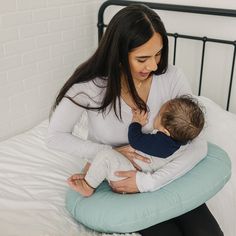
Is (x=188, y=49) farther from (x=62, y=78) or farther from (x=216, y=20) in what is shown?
(x=62, y=78)

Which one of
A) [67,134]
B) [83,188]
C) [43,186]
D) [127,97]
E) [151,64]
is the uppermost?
[151,64]

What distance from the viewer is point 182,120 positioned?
1106 millimetres

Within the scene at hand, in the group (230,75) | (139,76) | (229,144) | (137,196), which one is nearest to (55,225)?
(137,196)

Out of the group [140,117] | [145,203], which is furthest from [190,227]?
[140,117]

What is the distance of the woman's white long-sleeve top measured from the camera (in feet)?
4.10

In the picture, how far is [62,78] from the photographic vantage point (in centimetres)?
215

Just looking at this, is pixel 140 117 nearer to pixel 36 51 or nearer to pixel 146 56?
pixel 146 56

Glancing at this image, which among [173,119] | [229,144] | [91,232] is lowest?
[91,232]

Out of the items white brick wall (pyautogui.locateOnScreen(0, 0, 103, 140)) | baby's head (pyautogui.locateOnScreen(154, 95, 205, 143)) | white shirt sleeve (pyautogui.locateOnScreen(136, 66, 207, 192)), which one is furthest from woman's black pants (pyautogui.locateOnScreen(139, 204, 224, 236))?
white brick wall (pyautogui.locateOnScreen(0, 0, 103, 140))

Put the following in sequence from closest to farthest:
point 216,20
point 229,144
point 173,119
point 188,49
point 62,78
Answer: point 173,119
point 229,144
point 216,20
point 188,49
point 62,78

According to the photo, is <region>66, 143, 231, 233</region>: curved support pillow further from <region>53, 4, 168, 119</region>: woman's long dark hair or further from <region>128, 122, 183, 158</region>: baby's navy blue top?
<region>53, 4, 168, 119</region>: woman's long dark hair

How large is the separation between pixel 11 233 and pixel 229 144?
3.18 feet

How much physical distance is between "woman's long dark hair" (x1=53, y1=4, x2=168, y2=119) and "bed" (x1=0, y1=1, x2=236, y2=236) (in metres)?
0.37

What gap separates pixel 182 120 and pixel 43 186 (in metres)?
0.65
